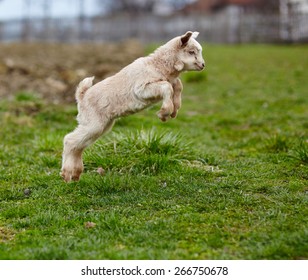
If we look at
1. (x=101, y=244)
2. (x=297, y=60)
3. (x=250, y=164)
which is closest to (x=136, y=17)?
(x=297, y=60)

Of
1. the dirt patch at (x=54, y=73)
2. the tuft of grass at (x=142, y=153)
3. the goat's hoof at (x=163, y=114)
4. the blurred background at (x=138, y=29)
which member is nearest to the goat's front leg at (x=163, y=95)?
the goat's hoof at (x=163, y=114)

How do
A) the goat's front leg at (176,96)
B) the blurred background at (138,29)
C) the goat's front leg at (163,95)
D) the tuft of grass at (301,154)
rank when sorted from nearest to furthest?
the goat's front leg at (163,95) → the goat's front leg at (176,96) → the tuft of grass at (301,154) → the blurred background at (138,29)

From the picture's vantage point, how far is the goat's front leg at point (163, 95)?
229 inches

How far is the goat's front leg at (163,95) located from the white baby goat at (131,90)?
0.11 feet

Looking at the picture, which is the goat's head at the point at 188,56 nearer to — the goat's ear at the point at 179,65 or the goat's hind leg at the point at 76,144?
the goat's ear at the point at 179,65

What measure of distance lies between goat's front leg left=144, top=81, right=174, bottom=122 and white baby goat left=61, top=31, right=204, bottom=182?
3cm

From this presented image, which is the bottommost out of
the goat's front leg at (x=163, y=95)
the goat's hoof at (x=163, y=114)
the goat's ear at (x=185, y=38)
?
the goat's hoof at (x=163, y=114)

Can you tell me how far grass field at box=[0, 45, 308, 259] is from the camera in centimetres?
497

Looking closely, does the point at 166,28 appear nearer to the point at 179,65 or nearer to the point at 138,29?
the point at 138,29

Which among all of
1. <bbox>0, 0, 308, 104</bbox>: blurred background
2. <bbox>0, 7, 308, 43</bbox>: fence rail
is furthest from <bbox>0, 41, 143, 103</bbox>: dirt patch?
<bbox>0, 7, 308, 43</bbox>: fence rail

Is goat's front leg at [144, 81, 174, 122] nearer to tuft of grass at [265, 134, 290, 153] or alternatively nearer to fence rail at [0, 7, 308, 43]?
tuft of grass at [265, 134, 290, 153]

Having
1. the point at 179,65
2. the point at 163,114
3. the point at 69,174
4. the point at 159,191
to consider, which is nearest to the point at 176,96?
the point at 179,65

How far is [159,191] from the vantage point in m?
6.44
